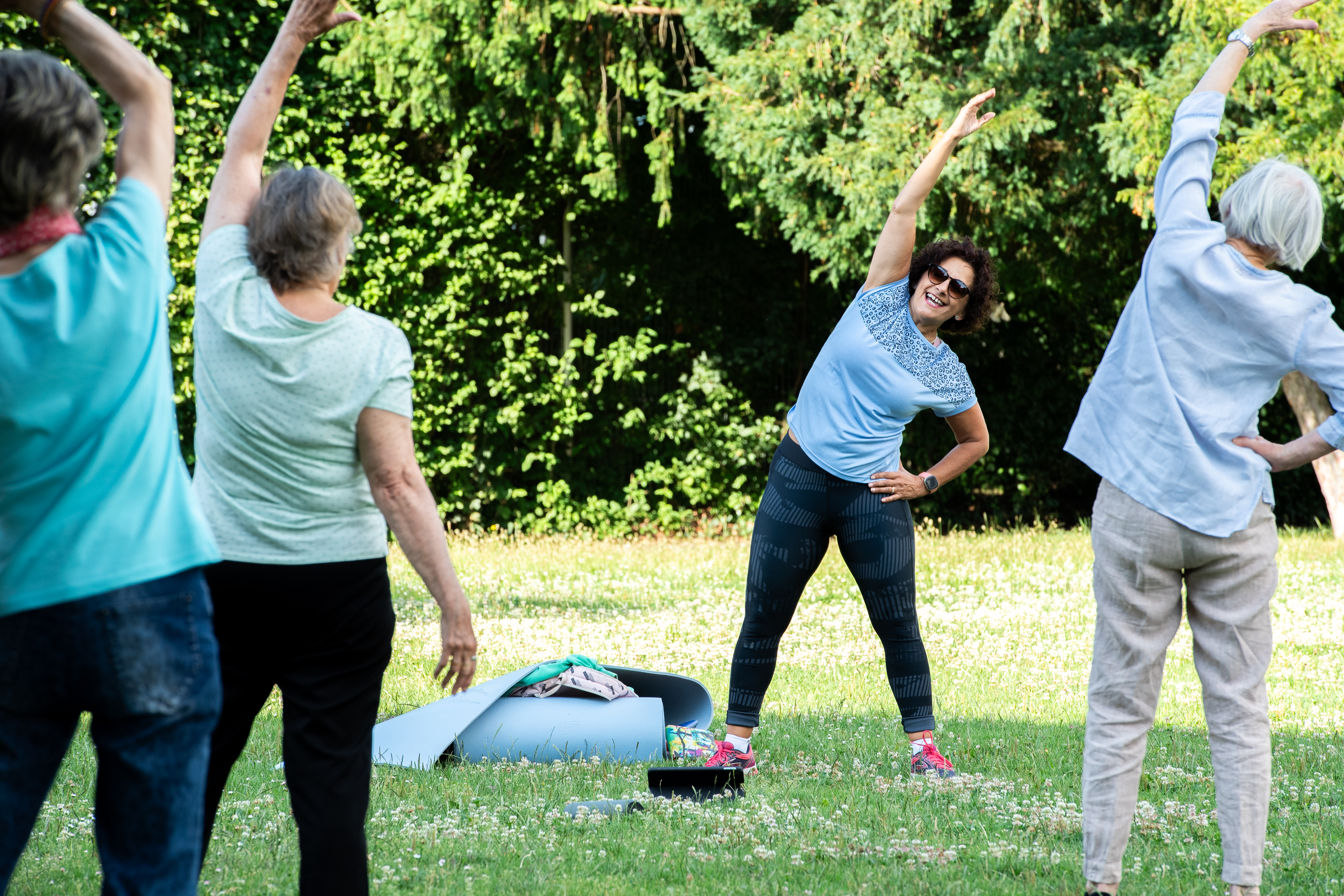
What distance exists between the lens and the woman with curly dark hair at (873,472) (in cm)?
476

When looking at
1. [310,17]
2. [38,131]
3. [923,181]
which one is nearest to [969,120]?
[923,181]

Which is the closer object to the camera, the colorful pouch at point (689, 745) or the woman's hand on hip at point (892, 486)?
the woman's hand on hip at point (892, 486)

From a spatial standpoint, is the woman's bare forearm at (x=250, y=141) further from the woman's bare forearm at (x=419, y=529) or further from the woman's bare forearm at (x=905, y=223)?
the woman's bare forearm at (x=905, y=223)

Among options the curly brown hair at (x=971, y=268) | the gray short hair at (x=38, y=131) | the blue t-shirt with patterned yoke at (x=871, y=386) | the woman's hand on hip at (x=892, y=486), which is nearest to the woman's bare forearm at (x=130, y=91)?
the gray short hair at (x=38, y=131)

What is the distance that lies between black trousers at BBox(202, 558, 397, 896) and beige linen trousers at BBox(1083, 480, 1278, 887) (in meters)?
1.85

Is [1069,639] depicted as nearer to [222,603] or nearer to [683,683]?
[683,683]

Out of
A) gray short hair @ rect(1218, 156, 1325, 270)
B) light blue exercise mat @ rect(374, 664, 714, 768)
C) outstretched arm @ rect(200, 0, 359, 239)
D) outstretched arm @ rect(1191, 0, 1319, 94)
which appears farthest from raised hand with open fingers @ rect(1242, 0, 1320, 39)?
light blue exercise mat @ rect(374, 664, 714, 768)

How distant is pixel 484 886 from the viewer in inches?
135

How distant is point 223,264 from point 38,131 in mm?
714

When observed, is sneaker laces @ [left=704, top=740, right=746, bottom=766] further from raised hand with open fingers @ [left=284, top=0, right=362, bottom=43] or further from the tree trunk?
the tree trunk

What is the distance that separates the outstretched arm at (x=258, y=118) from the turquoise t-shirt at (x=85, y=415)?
2.18ft

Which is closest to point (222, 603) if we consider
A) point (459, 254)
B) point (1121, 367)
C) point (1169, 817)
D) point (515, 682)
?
point (1121, 367)

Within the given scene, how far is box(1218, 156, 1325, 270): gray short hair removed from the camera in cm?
304

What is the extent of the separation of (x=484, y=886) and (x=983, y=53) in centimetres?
1078
